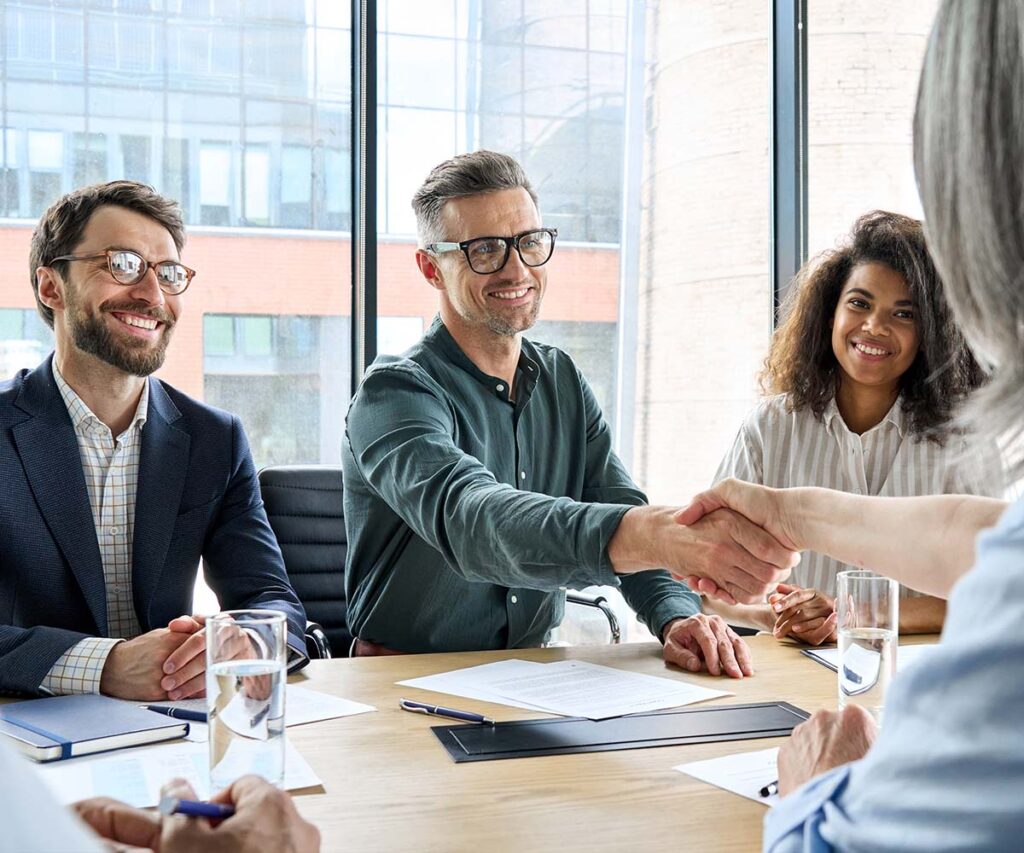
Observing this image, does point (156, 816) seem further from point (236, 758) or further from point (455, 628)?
point (455, 628)

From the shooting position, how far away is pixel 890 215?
2.83m

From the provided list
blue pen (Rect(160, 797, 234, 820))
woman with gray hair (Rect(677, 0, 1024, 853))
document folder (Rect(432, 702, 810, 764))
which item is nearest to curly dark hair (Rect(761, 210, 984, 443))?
document folder (Rect(432, 702, 810, 764))

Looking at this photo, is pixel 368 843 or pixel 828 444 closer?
pixel 368 843

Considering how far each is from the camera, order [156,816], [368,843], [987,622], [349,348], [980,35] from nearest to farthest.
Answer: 1. [987,622]
2. [980,35]
3. [156,816]
4. [368,843]
5. [349,348]

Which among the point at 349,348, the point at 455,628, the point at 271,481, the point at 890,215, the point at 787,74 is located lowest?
the point at 455,628

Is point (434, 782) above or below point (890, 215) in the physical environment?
below

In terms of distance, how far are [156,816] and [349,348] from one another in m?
2.98

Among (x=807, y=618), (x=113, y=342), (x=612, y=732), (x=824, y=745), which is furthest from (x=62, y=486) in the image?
(x=824, y=745)

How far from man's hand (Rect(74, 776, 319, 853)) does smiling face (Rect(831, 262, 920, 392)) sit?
2.09 meters

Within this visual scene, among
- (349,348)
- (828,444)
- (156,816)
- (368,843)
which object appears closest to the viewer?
(156,816)

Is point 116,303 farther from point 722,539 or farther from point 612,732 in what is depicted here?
point 612,732

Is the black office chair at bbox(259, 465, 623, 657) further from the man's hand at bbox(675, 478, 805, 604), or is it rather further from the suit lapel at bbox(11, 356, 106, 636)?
the man's hand at bbox(675, 478, 805, 604)

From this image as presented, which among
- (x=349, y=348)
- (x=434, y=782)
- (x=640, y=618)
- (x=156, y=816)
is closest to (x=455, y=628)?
(x=640, y=618)

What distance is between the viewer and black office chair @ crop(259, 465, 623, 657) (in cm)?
271
